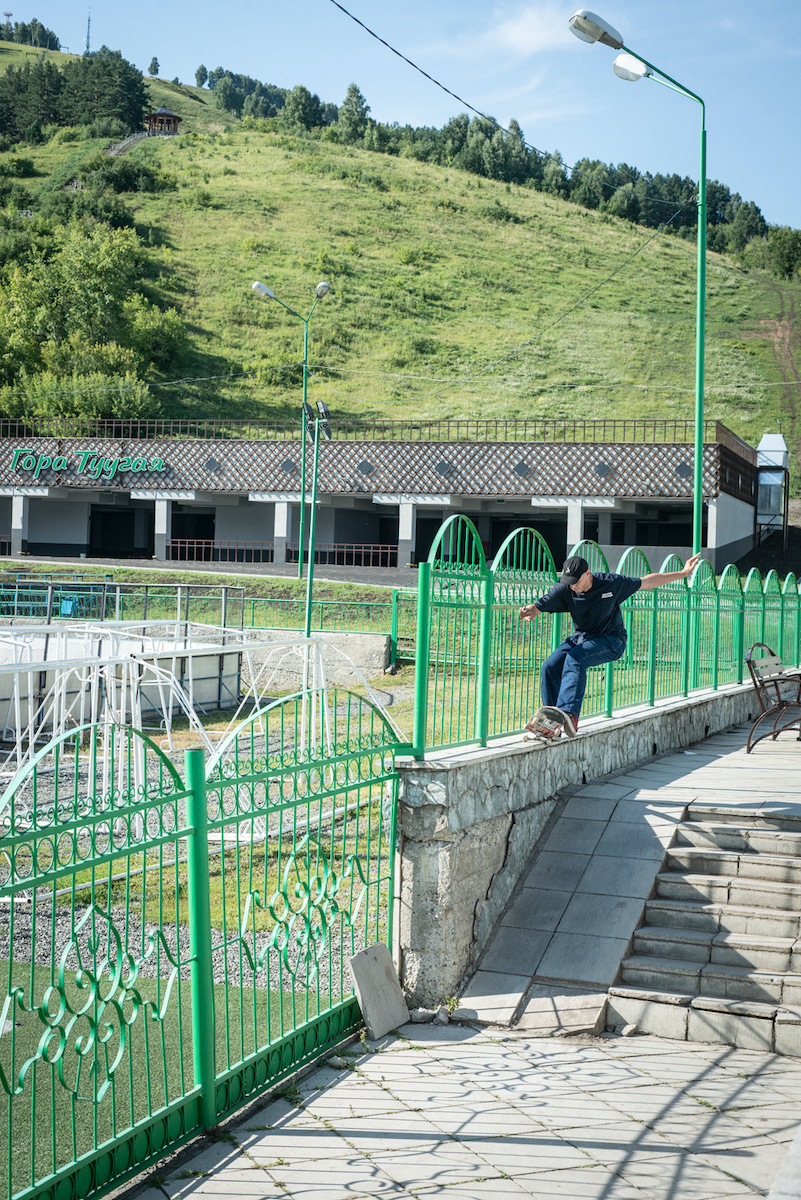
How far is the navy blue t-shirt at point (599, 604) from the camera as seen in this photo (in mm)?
6984

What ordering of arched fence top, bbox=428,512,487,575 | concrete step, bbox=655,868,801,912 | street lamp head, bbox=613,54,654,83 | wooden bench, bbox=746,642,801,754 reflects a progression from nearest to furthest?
1. concrete step, bbox=655,868,801,912
2. arched fence top, bbox=428,512,487,575
3. wooden bench, bbox=746,642,801,754
4. street lamp head, bbox=613,54,654,83

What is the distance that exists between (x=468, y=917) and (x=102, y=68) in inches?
4931

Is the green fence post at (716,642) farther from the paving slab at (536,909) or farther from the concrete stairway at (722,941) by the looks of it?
the paving slab at (536,909)

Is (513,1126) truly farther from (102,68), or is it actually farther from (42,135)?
(102,68)

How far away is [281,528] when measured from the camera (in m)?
36.2

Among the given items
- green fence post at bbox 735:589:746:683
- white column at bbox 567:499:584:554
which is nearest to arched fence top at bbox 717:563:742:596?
green fence post at bbox 735:589:746:683

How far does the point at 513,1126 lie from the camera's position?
164 inches

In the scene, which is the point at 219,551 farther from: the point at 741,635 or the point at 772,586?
the point at 741,635

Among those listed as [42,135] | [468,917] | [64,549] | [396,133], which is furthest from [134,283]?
[468,917]

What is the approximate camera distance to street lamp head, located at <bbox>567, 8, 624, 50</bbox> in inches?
409

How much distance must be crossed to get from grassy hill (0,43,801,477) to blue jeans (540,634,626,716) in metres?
41.0

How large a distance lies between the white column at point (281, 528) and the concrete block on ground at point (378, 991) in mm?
30626

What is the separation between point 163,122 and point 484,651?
4609 inches

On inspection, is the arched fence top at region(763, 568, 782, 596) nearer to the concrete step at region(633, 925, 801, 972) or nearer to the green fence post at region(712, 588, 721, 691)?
the green fence post at region(712, 588, 721, 691)
